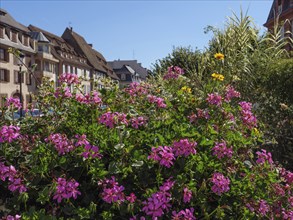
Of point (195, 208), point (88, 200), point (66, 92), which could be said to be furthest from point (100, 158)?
point (66, 92)

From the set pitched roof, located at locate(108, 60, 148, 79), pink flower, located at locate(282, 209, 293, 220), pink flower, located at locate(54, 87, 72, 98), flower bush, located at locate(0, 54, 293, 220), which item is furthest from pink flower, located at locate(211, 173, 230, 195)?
pitched roof, located at locate(108, 60, 148, 79)

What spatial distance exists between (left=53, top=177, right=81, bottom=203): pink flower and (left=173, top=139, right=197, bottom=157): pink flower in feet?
2.03

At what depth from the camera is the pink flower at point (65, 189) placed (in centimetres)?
205

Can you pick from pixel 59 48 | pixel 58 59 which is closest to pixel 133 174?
pixel 58 59

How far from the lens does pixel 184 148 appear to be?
2.25m

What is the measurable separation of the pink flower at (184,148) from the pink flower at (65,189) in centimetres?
62

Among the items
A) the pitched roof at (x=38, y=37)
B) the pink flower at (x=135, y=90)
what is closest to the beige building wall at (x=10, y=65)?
the pitched roof at (x=38, y=37)

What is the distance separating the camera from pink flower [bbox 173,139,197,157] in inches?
88.1

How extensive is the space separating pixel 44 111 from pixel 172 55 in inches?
922

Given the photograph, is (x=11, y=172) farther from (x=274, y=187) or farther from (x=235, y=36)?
(x=235, y=36)

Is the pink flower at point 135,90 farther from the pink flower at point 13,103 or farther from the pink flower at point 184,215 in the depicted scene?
the pink flower at point 184,215

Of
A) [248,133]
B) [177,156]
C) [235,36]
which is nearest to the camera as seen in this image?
[177,156]

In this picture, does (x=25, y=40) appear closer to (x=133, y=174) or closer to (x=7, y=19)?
(x=7, y=19)

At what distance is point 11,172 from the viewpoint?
218 cm
